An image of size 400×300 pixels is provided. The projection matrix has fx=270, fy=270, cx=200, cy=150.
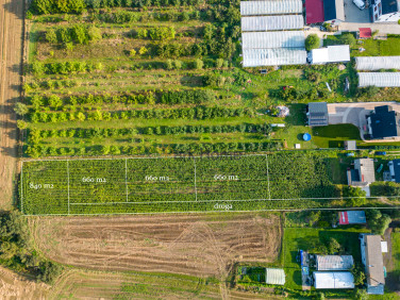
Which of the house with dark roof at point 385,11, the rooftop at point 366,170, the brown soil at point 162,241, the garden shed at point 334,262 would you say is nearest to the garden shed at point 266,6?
the house with dark roof at point 385,11

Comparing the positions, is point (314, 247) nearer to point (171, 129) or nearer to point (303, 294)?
point (303, 294)

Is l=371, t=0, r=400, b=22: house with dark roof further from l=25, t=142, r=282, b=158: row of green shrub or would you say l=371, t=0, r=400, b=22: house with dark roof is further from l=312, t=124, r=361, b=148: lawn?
l=25, t=142, r=282, b=158: row of green shrub

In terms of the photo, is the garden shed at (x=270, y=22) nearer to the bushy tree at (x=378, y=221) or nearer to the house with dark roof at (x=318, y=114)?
the house with dark roof at (x=318, y=114)

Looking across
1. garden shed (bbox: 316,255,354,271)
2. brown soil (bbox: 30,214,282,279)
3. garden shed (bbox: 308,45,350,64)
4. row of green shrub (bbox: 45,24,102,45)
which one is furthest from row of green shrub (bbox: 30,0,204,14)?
garden shed (bbox: 316,255,354,271)

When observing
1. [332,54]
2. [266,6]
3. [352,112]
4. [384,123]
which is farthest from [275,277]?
[266,6]

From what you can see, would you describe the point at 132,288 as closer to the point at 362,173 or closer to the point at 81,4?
the point at 362,173

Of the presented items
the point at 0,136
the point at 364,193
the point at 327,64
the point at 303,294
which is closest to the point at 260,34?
the point at 327,64
